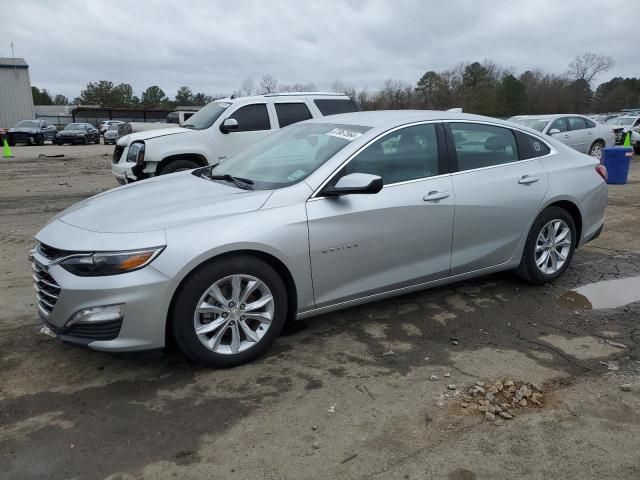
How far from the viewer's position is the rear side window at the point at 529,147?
484cm

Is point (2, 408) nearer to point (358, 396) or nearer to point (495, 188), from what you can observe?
point (358, 396)

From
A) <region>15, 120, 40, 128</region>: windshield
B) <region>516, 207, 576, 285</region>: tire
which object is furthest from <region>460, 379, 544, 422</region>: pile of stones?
<region>15, 120, 40, 128</region>: windshield

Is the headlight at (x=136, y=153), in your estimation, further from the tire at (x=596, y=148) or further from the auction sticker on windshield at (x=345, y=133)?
the tire at (x=596, y=148)

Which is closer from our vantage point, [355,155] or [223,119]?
[355,155]

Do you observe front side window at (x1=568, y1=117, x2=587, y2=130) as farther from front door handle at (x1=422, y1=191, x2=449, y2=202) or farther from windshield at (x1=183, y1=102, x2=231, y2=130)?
front door handle at (x1=422, y1=191, x2=449, y2=202)

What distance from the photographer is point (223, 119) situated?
29.1 feet

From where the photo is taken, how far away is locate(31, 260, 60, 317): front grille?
3.27m

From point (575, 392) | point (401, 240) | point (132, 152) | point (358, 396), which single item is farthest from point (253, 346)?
point (132, 152)

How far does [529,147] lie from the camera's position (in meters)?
4.89

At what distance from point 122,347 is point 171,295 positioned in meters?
0.42

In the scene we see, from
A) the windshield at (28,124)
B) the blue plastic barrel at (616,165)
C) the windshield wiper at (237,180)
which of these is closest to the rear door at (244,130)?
the windshield wiper at (237,180)

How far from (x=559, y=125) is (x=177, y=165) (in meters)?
11.6

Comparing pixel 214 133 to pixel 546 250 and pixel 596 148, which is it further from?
pixel 596 148

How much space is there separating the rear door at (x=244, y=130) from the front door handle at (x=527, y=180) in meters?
5.02
